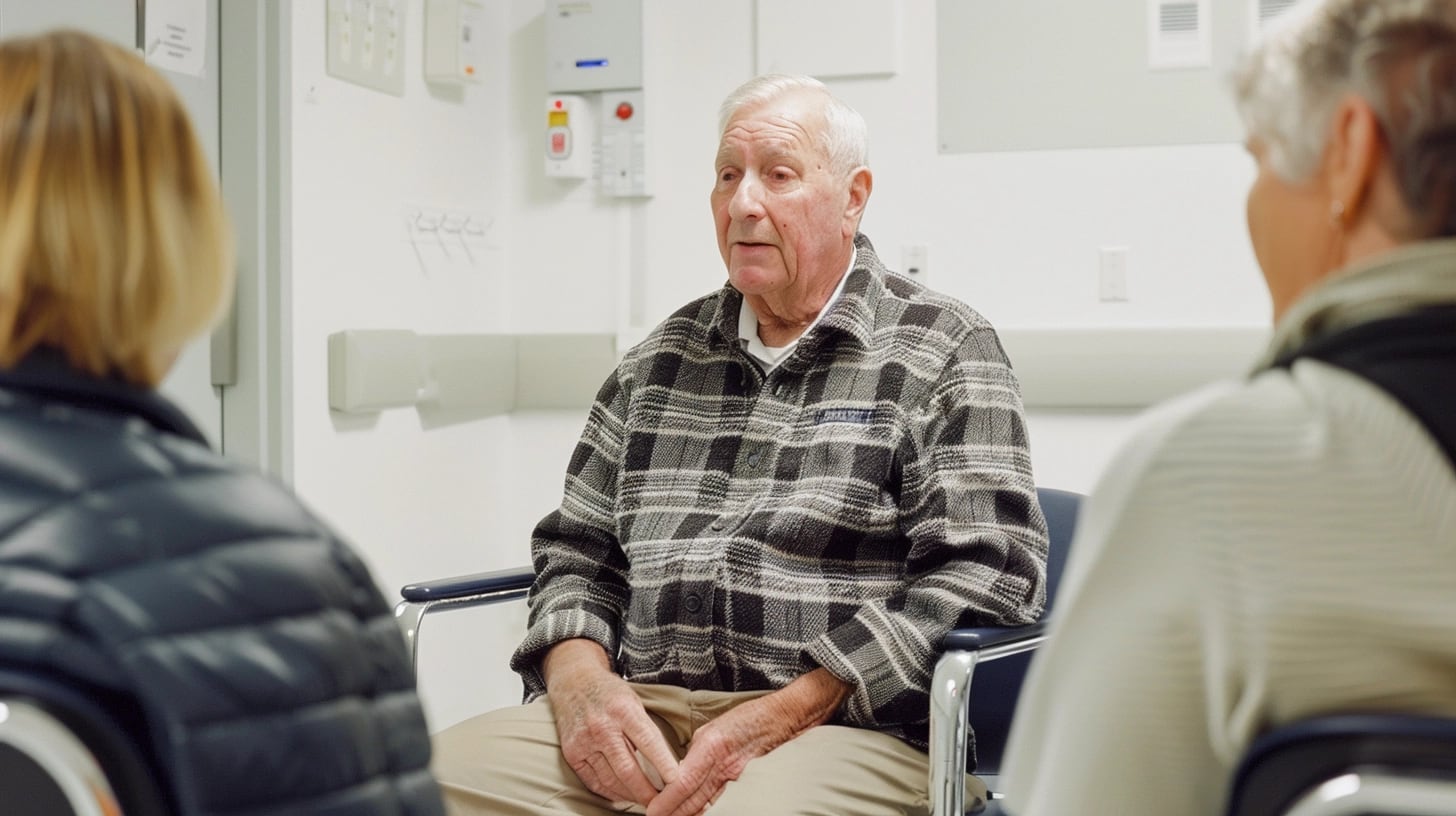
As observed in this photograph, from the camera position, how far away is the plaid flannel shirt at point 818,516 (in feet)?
6.29

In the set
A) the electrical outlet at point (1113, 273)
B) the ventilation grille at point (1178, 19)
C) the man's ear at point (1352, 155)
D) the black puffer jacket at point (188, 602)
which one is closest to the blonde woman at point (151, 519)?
the black puffer jacket at point (188, 602)

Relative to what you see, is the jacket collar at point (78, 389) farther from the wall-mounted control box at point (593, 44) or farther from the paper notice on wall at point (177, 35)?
the wall-mounted control box at point (593, 44)

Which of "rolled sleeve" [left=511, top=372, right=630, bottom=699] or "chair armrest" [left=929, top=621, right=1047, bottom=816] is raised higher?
"rolled sleeve" [left=511, top=372, right=630, bottom=699]

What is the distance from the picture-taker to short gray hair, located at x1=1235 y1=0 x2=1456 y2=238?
879mm

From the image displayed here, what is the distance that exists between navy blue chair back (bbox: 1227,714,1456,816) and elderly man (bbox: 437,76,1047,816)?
97cm

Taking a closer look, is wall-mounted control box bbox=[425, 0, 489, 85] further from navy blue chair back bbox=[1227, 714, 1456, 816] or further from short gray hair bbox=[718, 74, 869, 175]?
navy blue chair back bbox=[1227, 714, 1456, 816]

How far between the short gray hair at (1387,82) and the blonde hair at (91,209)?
764 millimetres

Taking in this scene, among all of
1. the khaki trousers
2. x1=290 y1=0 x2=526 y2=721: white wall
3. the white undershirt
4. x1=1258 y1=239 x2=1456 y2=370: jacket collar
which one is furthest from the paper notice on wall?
x1=1258 y1=239 x2=1456 y2=370: jacket collar

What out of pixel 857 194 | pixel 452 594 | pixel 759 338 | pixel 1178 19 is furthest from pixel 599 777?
pixel 1178 19

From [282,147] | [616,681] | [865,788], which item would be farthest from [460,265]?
[865,788]

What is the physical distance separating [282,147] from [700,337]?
1.00 metres

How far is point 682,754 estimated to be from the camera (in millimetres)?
1996

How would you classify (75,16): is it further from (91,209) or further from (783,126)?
(91,209)

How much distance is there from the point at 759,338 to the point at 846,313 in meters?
0.19
